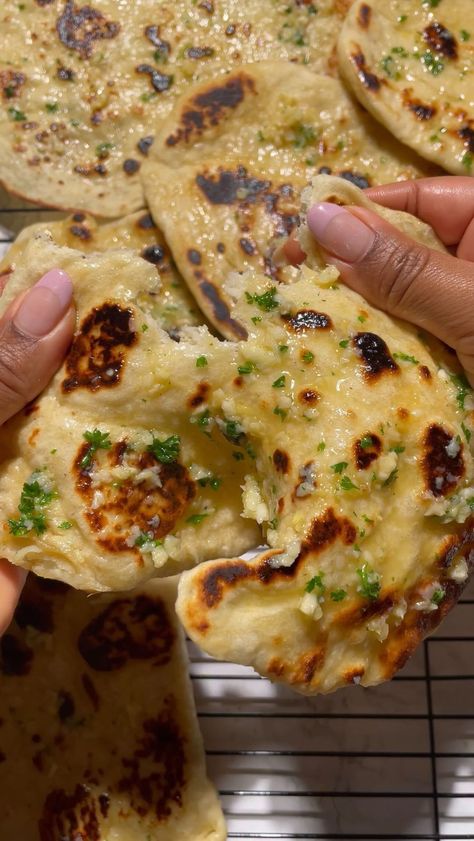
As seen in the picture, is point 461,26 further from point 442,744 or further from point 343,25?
point 442,744

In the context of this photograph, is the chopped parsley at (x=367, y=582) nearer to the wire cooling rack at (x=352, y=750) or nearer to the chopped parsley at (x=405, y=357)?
the chopped parsley at (x=405, y=357)

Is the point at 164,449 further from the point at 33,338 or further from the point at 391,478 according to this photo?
the point at 391,478

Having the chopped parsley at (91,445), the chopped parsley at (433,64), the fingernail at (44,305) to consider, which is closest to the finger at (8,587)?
the chopped parsley at (91,445)

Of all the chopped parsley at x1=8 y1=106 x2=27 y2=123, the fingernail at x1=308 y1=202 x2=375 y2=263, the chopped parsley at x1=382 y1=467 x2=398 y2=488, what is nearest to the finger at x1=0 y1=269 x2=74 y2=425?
the fingernail at x1=308 y1=202 x2=375 y2=263

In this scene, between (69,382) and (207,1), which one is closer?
(69,382)

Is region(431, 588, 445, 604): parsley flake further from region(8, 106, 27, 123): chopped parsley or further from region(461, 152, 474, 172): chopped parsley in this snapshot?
region(8, 106, 27, 123): chopped parsley

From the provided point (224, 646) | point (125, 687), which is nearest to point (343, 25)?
point (224, 646)

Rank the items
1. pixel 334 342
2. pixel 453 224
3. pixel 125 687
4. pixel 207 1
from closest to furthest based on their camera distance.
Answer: pixel 334 342
pixel 453 224
pixel 125 687
pixel 207 1

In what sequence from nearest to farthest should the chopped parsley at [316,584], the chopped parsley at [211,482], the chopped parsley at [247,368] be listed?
the chopped parsley at [316,584]
the chopped parsley at [247,368]
the chopped parsley at [211,482]
